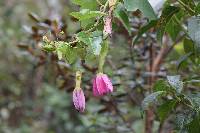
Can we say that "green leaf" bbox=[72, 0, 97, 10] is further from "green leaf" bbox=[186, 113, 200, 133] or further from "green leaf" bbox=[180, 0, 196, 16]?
"green leaf" bbox=[186, 113, 200, 133]

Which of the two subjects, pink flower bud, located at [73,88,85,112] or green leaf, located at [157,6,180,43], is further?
green leaf, located at [157,6,180,43]

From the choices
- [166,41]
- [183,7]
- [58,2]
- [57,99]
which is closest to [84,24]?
[183,7]

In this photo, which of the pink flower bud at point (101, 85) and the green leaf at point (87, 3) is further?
the green leaf at point (87, 3)

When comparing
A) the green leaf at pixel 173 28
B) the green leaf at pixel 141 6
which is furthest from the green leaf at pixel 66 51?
the green leaf at pixel 173 28

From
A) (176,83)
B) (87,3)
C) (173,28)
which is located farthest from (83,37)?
(173,28)

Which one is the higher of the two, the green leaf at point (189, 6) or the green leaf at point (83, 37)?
the green leaf at point (189, 6)

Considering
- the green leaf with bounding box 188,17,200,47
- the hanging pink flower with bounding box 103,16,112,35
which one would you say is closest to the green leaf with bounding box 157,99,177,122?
the green leaf with bounding box 188,17,200,47

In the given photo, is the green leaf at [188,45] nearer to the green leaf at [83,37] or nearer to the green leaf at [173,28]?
the green leaf at [173,28]
